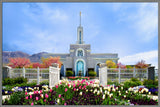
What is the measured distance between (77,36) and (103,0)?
22291 millimetres

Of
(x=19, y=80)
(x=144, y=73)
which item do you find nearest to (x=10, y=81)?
(x=19, y=80)

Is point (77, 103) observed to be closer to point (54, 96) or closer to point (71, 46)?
point (54, 96)

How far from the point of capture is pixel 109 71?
10609 millimetres

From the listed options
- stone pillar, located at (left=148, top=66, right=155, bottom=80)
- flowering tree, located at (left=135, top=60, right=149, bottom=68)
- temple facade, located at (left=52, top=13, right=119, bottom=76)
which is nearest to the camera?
stone pillar, located at (left=148, top=66, right=155, bottom=80)

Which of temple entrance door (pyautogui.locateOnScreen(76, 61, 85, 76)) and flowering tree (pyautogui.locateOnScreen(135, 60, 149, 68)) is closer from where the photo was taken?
flowering tree (pyautogui.locateOnScreen(135, 60, 149, 68))

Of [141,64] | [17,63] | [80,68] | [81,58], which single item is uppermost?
[81,58]

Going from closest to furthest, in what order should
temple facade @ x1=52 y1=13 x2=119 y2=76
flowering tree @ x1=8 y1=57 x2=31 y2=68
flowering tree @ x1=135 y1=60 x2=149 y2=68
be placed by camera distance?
flowering tree @ x1=8 y1=57 x2=31 y2=68, flowering tree @ x1=135 y1=60 x2=149 y2=68, temple facade @ x1=52 y1=13 x2=119 y2=76

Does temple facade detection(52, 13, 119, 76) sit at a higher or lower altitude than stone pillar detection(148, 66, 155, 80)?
higher

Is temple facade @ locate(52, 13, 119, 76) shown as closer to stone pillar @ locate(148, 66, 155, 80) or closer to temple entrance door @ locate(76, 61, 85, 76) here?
temple entrance door @ locate(76, 61, 85, 76)

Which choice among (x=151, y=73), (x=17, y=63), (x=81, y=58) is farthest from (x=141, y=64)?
(x=17, y=63)

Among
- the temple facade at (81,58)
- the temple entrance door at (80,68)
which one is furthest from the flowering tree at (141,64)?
the temple entrance door at (80,68)

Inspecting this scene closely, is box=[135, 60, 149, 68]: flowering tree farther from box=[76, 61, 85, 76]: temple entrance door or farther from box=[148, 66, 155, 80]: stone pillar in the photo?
box=[148, 66, 155, 80]: stone pillar

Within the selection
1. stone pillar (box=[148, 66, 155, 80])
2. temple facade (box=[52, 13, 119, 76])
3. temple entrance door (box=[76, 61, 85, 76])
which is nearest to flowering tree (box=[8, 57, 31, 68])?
temple facade (box=[52, 13, 119, 76])

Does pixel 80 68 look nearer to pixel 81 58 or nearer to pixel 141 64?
pixel 81 58
